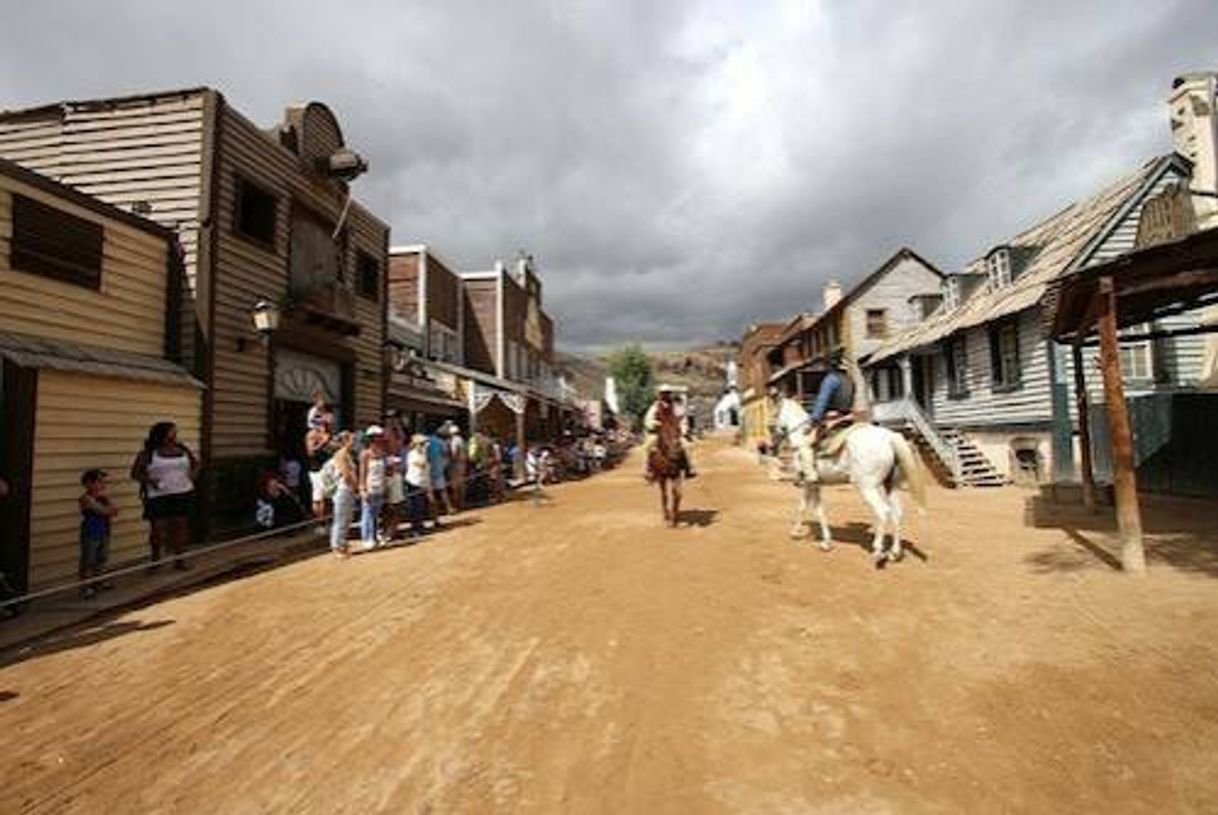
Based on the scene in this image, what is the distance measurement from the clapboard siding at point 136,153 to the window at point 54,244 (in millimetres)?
1787

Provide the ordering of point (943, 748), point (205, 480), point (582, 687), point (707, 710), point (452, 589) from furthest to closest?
point (205, 480) < point (452, 589) < point (582, 687) < point (707, 710) < point (943, 748)

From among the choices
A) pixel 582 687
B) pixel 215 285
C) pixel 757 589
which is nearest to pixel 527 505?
pixel 215 285

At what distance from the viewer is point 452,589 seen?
7352 mm

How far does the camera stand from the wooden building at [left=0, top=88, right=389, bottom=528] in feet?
37.4

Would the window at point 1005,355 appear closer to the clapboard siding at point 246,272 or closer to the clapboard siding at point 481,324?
the clapboard siding at point 246,272

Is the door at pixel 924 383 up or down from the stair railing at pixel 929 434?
up

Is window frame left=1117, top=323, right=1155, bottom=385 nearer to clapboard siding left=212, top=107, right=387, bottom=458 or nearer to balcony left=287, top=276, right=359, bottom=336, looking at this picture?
balcony left=287, top=276, right=359, bottom=336

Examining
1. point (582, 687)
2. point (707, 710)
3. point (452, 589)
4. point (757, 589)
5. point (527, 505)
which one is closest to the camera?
point (707, 710)

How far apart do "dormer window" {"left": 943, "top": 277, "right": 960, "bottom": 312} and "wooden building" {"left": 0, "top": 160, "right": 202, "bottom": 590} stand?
22399 mm

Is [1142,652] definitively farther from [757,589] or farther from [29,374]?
[29,374]

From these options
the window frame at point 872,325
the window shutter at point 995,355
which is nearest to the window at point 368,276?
the window shutter at point 995,355

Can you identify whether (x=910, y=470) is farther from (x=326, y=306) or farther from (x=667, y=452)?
(x=326, y=306)

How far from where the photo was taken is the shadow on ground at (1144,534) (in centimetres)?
757

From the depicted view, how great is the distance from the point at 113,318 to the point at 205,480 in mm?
2899
